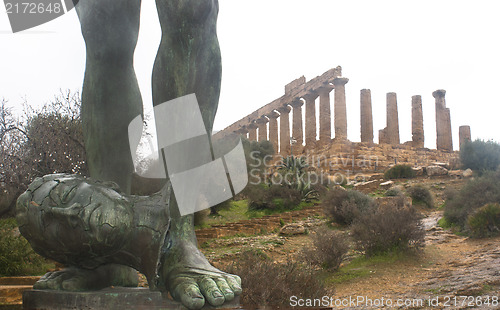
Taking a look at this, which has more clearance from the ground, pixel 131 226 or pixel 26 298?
pixel 131 226

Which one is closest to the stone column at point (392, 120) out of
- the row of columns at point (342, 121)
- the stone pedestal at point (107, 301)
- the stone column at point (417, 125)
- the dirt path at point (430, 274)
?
the row of columns at point (342, 121)

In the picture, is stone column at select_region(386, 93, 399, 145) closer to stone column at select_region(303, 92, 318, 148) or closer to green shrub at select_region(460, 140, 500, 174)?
stone column at select_region(303, 92, 318, 148)

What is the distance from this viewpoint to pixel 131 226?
1204 millimetres

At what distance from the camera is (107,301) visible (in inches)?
47.6

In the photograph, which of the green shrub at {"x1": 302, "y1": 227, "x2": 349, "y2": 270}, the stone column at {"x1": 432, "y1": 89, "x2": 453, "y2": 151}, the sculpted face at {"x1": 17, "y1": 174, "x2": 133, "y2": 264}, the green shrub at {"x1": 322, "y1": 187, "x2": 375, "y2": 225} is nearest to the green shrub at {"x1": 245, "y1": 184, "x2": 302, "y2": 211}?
the green shrub at {"x1": 322, "y1": 187, "x2": 375, "y2": 225}

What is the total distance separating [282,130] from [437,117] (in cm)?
1318

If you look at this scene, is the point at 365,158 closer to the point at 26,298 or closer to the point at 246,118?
the point at 246,118

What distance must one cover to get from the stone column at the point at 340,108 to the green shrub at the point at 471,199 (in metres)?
19.8

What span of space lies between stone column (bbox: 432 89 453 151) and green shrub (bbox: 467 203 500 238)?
29431 millimetres

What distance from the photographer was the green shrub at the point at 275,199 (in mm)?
21422

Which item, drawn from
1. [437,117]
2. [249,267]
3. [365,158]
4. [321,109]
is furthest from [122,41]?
[437,117]

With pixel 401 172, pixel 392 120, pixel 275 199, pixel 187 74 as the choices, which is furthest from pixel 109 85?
pixel 392 120

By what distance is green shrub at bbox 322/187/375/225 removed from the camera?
14977 millimetres

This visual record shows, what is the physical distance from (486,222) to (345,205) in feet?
16.1
